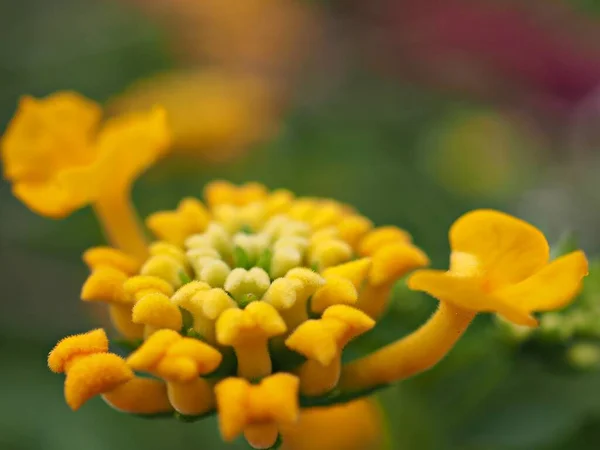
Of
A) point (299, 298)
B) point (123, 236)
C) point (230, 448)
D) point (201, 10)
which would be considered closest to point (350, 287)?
point (299, 298)

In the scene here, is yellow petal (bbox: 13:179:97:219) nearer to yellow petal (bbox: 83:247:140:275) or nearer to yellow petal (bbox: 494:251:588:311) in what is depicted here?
yellow petal (bbox: 83:247:140:275)

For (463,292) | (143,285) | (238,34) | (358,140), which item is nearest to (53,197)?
(143,285)

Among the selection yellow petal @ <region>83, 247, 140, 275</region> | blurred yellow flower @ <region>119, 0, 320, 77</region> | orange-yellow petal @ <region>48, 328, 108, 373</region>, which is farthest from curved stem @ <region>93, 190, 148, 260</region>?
blurred yellow flower @ <region>119, 0, 320, 77</region>

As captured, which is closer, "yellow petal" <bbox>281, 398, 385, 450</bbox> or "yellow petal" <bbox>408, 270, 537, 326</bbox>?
"yellow petal" <bbox>408, 270, 537, 326</bbox>

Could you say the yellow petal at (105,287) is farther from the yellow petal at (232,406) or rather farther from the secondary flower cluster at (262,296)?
the yellow petal at (232,406)

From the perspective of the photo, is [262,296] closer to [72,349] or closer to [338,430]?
[72,349]

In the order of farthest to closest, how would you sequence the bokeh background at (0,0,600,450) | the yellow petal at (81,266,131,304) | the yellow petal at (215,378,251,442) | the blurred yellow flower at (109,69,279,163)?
the blurred yellow flower at (109,69,279,163) → the bokeh background at (0,0,600,450) → the yellow petal at (81,266,131,304) → the yellow petal at (215,378,251,442)

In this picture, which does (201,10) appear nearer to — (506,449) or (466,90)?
(466,90)

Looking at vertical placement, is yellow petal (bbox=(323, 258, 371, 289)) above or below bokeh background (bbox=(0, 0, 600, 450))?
below
